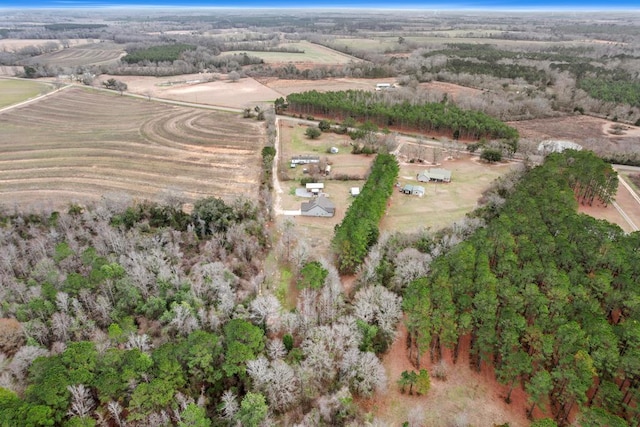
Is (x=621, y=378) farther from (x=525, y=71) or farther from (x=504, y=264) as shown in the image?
(x=525, y=71)

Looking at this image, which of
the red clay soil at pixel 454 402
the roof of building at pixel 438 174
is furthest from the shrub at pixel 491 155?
the red clay soil at pixel 454 402

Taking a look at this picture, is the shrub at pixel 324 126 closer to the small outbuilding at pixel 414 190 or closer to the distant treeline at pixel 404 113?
the distant treeline at pixel 404 113

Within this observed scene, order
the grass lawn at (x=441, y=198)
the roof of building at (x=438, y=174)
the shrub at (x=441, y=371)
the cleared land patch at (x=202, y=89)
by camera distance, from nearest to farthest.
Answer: the shrub at (x=441, y=371)
the grass lawn at (x=441, y=198)
the roof of building at (x=438, y=174)
the cleared land patch at (x=202, y=89)

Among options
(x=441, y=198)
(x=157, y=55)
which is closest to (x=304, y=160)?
(x=441, y=198)

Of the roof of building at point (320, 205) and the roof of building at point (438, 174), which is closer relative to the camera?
the roof of building at point (320, 205)

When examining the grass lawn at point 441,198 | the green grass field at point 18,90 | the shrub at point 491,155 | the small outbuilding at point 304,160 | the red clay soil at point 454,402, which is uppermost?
the green grass field at point 18,90

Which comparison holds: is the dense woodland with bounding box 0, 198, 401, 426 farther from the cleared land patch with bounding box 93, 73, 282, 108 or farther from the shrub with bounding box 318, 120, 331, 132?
the cleared land patch with bounding box 93, 73, 282, 108
